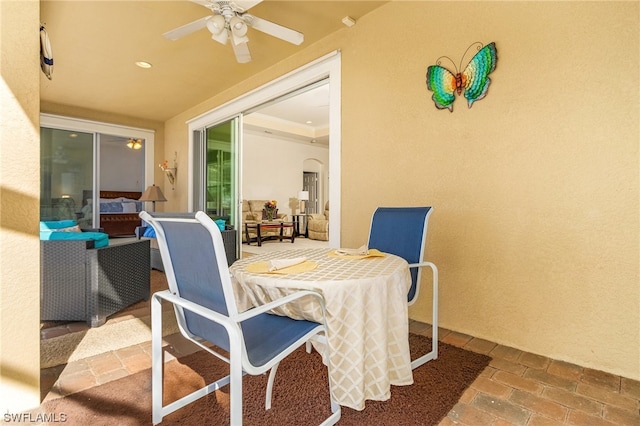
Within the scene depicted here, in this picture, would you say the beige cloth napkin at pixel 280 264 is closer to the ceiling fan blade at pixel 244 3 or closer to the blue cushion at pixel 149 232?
the ceiling fan blade at pixel 244 3

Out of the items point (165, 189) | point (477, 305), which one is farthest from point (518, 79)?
point (165, 189)

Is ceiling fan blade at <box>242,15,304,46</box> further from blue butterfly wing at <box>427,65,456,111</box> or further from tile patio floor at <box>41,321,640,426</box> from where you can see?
tile patio floor at <box>41,321,640,426</box>

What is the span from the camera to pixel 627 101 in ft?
5.75

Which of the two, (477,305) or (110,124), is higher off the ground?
(110,124)

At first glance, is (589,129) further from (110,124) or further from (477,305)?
(110,124)

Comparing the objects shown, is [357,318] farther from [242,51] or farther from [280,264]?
[242,51]

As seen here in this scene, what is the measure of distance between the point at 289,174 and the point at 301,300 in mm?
8347

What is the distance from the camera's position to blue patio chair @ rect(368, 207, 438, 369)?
189 cm

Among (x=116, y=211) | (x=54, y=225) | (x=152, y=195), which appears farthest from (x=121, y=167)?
(x=54, y=225)

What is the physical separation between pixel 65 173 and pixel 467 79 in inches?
264

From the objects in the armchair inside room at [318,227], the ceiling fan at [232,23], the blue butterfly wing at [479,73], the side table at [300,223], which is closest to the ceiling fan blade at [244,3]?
the ceiling fan at [232,23]

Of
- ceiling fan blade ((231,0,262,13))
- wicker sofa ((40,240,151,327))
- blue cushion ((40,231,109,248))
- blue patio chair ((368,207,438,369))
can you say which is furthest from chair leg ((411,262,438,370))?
blue cushion ((40,231,109,248))

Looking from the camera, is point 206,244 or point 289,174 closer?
point 206,244

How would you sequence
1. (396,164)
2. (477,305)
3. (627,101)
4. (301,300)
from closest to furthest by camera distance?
(301,300)
(627,101)
(477,305)
(396,164)
